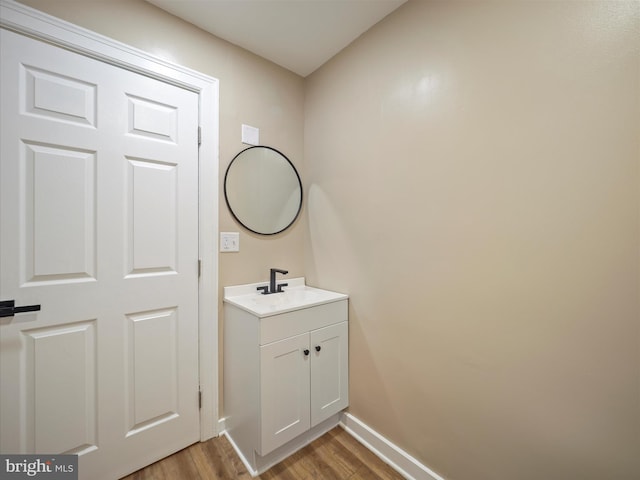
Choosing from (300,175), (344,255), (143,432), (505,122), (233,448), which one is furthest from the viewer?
(300,175)

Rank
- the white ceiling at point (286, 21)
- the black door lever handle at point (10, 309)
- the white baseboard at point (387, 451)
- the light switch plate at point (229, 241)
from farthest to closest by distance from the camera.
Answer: the light switch plate at point (229, 241), the white ceiling at point (286, 21), the white baseboard at point (387, 451), the black door lever handle at point (10, 309)

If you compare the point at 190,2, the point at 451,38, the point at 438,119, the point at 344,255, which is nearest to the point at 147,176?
the point at 190,2

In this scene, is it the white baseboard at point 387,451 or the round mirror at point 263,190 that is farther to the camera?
the round mirror at point 263,190

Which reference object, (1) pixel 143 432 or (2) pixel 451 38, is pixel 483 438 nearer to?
(1) pixel 143 432

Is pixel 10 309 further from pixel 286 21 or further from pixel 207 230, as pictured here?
pixel 286 21

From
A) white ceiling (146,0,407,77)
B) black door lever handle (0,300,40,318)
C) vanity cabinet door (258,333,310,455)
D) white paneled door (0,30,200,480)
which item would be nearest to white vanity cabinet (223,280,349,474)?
vanity cabinet door (258,333,310,455)

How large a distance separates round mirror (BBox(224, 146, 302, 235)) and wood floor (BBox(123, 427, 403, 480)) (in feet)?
4.39

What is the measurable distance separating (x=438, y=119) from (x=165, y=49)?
154cm

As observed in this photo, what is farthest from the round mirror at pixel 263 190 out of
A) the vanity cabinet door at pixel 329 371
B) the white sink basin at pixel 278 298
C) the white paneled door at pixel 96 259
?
the vanity cabinet door at pixel 329 371

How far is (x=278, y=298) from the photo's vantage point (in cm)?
174

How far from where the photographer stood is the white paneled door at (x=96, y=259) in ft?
3.81

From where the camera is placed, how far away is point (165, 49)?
152 centimetres
